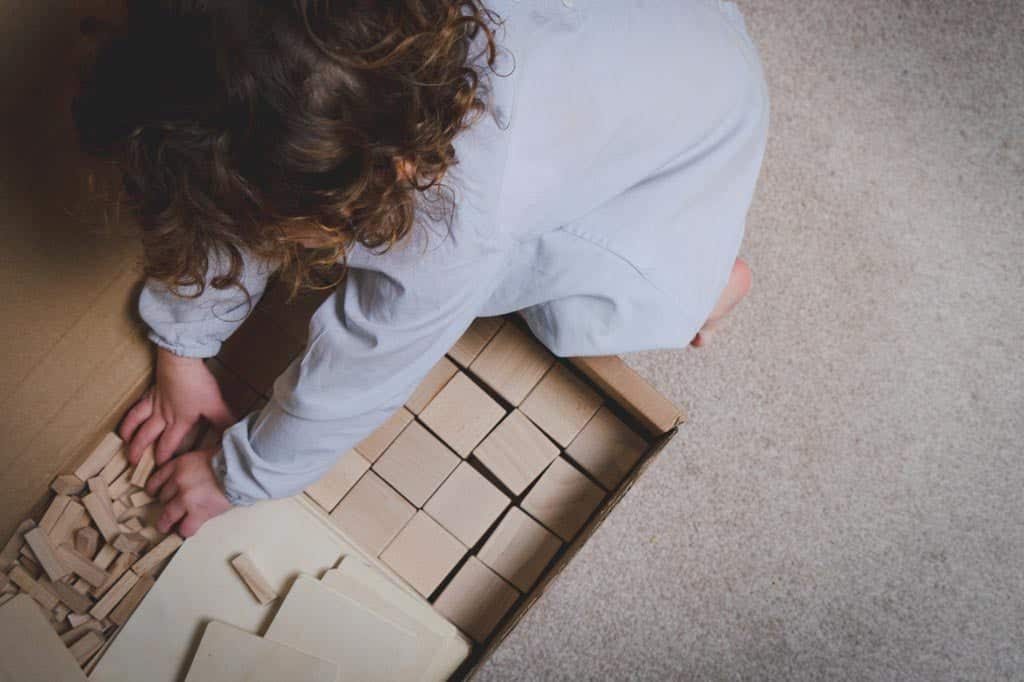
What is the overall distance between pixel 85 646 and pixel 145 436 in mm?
163

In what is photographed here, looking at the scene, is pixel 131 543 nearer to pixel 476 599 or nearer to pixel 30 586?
pixel 30 586

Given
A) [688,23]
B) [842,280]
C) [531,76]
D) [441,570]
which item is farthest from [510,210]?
[842,280]

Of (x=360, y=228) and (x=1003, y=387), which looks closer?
(x=360, y=228)

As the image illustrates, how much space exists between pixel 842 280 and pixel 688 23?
0.50m

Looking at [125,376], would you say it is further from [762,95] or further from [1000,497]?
[1000,497]

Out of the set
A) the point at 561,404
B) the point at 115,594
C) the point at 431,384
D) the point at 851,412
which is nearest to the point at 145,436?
the point at 115,594

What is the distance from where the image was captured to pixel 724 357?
3.09 feet

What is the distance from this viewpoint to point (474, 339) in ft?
2.29

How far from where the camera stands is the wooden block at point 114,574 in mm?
636

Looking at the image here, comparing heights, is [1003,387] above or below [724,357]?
below

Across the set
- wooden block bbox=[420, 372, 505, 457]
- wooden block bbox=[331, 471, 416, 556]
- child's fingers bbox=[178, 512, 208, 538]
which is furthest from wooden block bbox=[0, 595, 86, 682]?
wooden block bbox=[420, 372, 505, 457]

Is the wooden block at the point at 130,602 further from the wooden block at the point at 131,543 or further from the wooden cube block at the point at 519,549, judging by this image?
the wooden cube block at the point at 519,549

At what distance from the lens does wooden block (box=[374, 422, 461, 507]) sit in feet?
2.24

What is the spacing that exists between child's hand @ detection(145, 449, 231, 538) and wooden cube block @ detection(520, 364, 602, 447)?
0.25 metres
